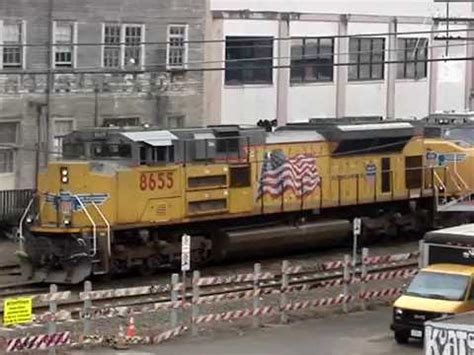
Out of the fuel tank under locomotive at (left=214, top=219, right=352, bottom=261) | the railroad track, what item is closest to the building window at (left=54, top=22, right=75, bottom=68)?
the railroad track

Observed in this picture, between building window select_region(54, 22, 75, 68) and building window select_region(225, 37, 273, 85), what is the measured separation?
6.51 meters

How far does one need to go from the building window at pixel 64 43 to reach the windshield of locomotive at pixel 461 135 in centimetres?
1227

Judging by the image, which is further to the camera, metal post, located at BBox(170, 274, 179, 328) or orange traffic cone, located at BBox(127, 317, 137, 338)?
metal post, located at BBox(170, 274, 179, 328)

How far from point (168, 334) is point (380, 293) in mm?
5862

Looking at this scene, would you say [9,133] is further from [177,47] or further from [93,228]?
[93,228]

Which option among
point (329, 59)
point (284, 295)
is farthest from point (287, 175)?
point (329, 59)

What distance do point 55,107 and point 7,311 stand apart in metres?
21.2

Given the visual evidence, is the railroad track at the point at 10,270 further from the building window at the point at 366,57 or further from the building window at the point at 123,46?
the building window at the point at 366,57

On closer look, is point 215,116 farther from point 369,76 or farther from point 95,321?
point 95,321

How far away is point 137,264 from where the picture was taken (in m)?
30.6

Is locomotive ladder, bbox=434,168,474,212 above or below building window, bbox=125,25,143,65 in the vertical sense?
below

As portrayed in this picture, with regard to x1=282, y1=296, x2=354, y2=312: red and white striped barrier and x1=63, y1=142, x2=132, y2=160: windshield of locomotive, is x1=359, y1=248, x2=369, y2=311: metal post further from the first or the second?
x1=63, y1=142, x2=132, y2=160: windshield of locomotive

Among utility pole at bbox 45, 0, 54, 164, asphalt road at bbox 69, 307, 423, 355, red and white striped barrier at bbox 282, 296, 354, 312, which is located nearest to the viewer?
asphalt road at bbox 69, 307, 423, 355

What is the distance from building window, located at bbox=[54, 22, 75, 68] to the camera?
40.9m
